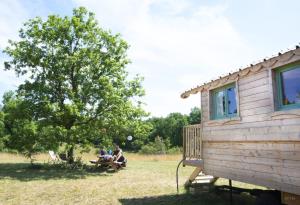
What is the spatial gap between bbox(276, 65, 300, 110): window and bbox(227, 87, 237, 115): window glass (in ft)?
6.29

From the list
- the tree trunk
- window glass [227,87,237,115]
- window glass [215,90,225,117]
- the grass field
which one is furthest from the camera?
the tree trunk

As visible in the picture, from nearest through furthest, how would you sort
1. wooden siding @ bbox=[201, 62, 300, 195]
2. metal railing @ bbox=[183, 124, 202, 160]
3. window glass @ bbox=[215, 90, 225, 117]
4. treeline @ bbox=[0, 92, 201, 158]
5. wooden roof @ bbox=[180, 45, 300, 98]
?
wooden roof @ bbox=[180, 45, 300, 98], wooden siding @ bbox=[201, 62, 300, 195], window glass @ bbox=[215, 90, 225, 117], metal railing @ bbox=[183, 124, 202, 160], treeline @ bbox=[0, 92, 201, 158]

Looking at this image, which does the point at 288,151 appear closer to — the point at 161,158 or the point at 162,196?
the point at 162,196

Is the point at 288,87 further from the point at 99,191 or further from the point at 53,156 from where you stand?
the point at 53,156

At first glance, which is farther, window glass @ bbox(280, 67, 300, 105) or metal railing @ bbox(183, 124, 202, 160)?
metal railing @ bbox(183, 124, 202, 160)

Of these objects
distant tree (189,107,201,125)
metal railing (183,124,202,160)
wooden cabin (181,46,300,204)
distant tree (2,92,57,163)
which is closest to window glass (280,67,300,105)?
wooden cabin (181,46,300,204)

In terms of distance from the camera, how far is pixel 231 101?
9.80 meters

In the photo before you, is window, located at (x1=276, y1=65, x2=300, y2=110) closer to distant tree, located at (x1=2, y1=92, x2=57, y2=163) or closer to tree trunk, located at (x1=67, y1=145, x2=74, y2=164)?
distant tree, located at (x1=2, y1=92, x2=57, y2=163)

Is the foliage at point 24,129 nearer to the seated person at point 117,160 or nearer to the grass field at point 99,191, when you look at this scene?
the grass field at point 99,191

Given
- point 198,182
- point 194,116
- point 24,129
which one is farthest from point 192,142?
point 194,116

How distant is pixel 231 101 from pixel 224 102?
1.39ft

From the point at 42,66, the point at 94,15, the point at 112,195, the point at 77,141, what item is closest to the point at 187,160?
the point at 112,195

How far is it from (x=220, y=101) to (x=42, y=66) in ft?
44.3

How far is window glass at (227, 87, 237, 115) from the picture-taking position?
9.63m
